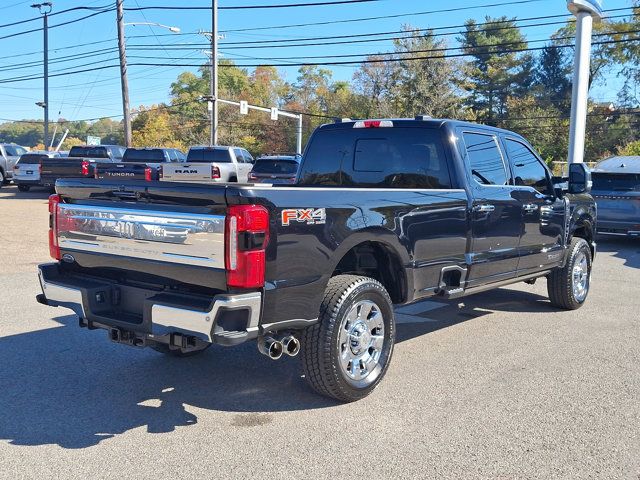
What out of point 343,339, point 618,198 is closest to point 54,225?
point 343,339

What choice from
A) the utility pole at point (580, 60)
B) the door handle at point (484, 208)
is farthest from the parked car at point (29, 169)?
the door handle at point (484, 208)

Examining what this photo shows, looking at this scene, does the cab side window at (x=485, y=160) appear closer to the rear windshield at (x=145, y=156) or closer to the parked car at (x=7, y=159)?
the rear windshield at (x=145, y=156)

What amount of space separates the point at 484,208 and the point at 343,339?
2106 mm

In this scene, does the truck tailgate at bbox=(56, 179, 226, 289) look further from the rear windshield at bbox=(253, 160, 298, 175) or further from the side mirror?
the rear windshield at bbox=(253, 160, 298, 175)

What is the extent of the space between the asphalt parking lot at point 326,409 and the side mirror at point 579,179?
1.61m

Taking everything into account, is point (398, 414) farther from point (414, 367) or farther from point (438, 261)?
point (438, 261)

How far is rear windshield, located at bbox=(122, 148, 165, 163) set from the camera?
23.5m

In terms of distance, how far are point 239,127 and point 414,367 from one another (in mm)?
73966

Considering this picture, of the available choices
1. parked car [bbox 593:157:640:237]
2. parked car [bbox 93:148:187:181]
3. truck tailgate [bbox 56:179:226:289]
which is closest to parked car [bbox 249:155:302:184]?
parked car [bbox 93:148:187:181]

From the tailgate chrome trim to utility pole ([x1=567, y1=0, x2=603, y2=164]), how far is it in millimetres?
15868

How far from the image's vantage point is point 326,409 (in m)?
4.42

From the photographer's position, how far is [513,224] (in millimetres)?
6195

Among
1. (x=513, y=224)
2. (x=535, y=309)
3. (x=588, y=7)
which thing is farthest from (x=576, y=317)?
(x=588, y=7)

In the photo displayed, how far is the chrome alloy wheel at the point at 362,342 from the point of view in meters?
4.45
